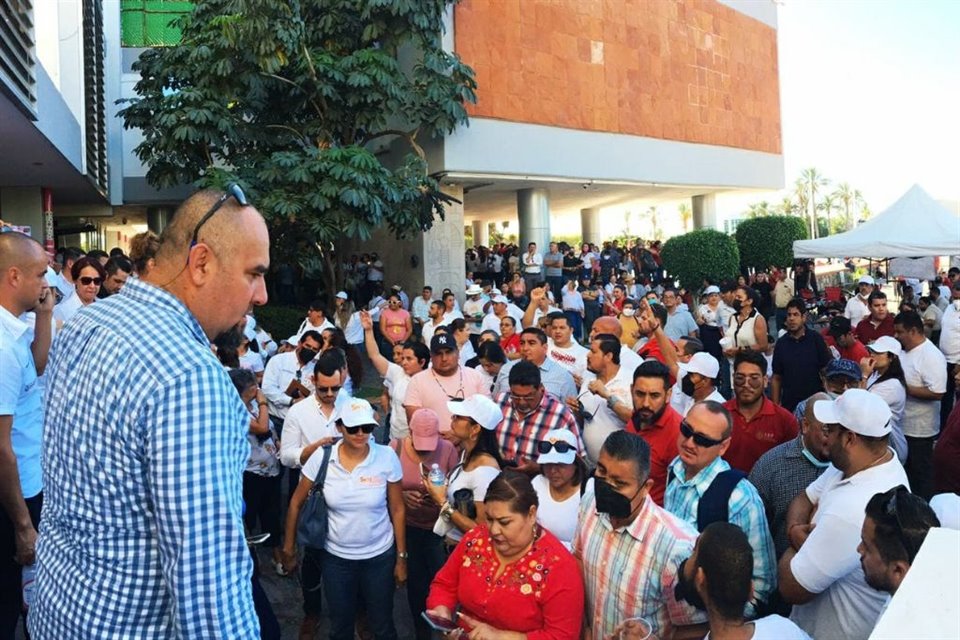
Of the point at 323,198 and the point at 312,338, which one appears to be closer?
the point at 312,338


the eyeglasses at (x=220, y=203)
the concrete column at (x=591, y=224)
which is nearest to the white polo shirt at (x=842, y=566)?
the eyeglasses at (x=220, y=203)

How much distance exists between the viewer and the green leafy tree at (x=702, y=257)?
22.7 metres

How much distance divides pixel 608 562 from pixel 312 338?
4781 mm

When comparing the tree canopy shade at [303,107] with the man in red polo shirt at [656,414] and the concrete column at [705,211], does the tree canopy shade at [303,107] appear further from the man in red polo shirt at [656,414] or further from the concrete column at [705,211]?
the concrete column at [705,211]

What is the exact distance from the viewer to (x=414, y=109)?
56.1 ft

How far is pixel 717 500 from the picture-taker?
358cm

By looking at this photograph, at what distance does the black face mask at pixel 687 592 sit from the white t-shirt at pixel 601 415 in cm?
245

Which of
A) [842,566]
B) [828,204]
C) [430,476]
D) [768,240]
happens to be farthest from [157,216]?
[828,204]

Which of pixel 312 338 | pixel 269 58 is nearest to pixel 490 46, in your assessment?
pixel 269 58

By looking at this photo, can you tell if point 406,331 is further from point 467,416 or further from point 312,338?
point 467,416

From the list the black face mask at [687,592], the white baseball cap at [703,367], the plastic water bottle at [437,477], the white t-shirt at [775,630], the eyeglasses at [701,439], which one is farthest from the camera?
the white baseball cap at [703,367]

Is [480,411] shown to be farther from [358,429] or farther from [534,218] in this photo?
[534,218]

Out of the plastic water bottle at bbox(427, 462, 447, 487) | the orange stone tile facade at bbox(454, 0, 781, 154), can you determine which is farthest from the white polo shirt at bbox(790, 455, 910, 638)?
the orange stone tile facade at bbox(454, 0, 781, 154)

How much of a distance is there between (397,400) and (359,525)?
7.64ft
